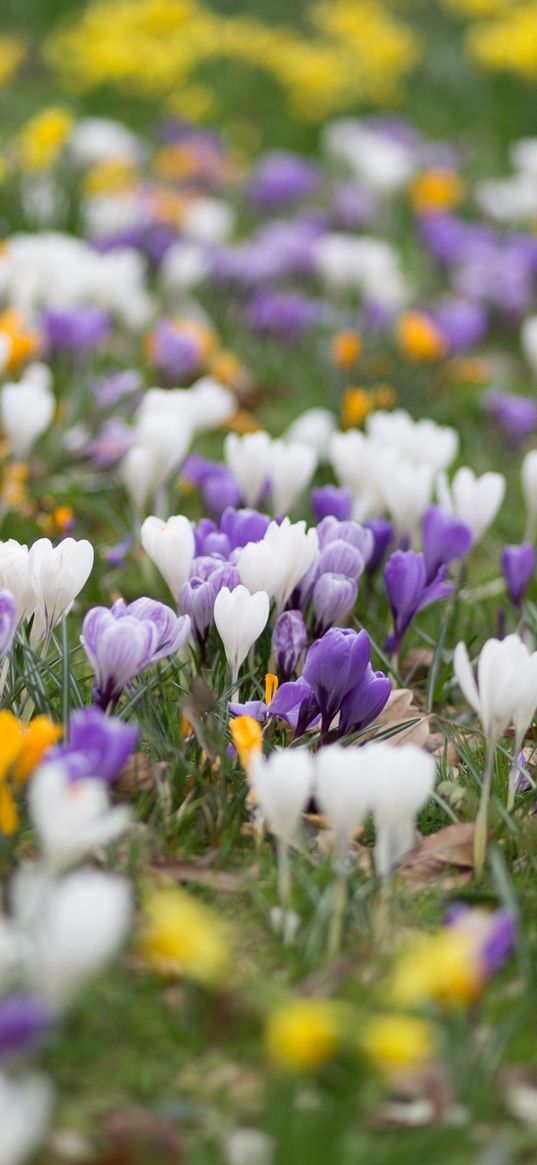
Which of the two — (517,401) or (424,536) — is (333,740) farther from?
(517,401)

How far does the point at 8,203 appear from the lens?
530cm

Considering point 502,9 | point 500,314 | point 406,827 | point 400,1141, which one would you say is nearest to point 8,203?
point 500,314

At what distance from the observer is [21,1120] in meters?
1.23

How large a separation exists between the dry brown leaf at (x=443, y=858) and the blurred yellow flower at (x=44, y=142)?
11.1ft

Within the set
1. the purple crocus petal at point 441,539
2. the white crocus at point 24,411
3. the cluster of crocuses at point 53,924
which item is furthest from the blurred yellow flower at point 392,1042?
the white crocus at point 24,411


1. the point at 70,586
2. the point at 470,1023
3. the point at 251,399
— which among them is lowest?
the point at 470,1023

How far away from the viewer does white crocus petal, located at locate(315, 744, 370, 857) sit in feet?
5.37

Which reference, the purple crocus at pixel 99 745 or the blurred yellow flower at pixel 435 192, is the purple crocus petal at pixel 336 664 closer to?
the purple crocus at pixel 99 745

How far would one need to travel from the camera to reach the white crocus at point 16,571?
2.01 m

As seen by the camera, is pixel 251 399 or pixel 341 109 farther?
pixel 341 109

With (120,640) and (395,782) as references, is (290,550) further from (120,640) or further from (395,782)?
(395,782)

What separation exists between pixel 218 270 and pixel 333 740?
360 centimetres

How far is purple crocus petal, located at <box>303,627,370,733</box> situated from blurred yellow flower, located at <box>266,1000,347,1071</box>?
75 cm

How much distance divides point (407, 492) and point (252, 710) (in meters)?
0.80
